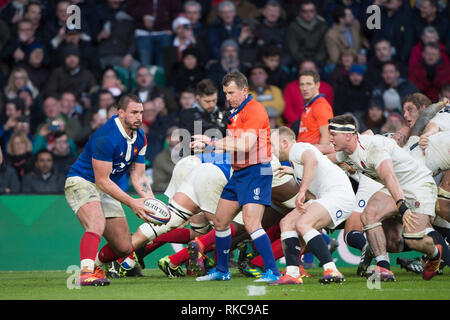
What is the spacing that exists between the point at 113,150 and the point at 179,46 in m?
6.65

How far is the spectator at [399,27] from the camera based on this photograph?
14594 millimetres

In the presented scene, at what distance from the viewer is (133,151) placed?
838 cm

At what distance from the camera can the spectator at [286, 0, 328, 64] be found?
14.5 m

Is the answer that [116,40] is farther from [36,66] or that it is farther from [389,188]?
[389,188]

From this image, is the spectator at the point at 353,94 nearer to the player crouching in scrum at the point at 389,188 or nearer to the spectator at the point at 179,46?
the spectator at the point at 179,46

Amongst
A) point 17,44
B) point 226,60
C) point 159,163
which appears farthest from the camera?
point 17,44

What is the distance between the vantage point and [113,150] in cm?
811

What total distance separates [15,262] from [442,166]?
5891 millimetres

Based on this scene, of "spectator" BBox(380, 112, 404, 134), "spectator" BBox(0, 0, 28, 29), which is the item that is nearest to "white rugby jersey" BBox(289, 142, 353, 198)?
"spectator" BBox(380, 112, 404, 134)

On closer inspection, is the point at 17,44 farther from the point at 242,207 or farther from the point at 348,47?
the point at 242,207

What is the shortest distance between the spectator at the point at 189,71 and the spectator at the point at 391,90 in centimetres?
301

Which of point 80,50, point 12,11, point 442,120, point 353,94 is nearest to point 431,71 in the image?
point 353,94

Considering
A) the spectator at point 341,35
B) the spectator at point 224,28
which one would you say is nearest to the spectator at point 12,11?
the spectator at point 224,28

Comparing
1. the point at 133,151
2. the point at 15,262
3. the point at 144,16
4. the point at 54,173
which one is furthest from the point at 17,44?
the point at 133,151
